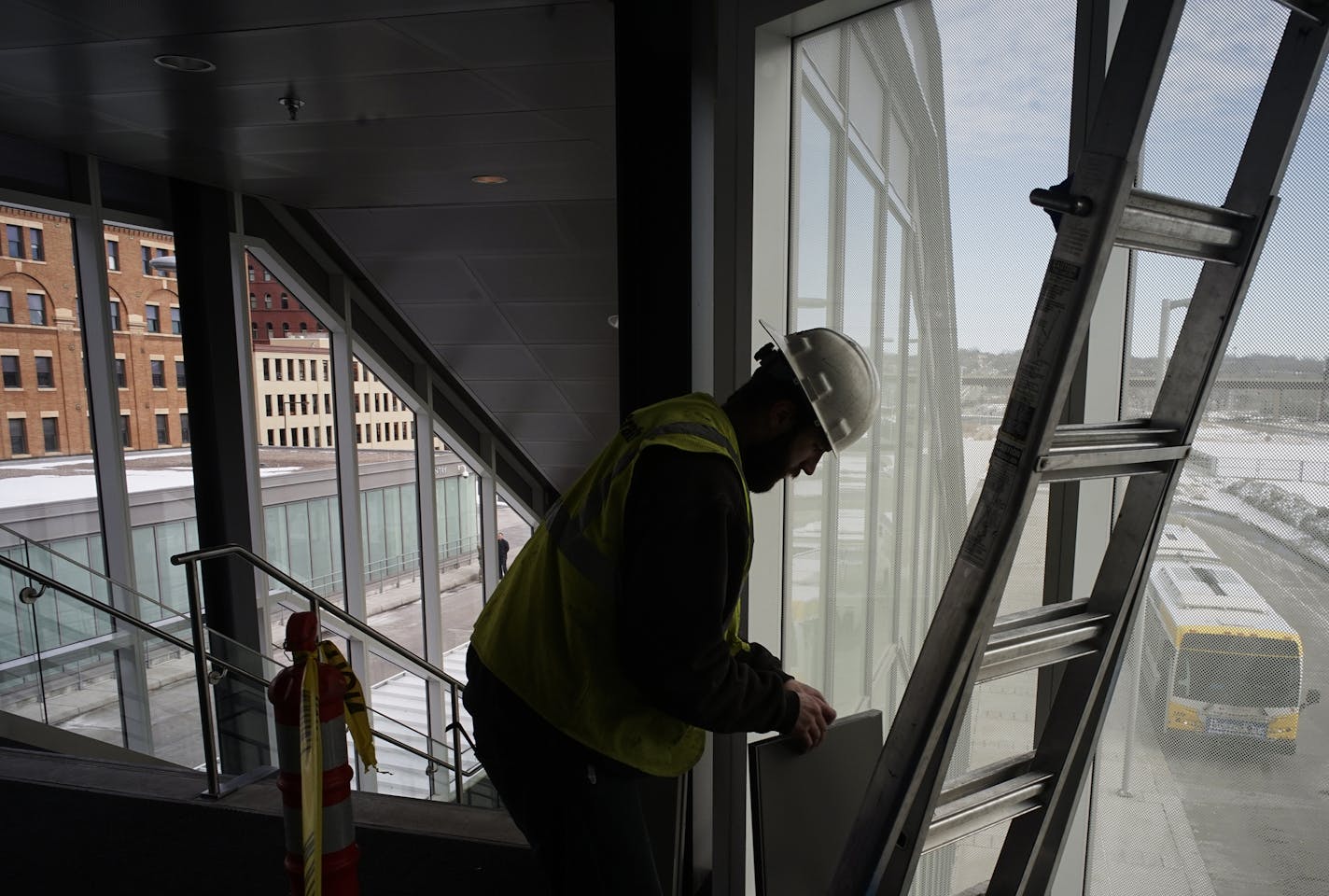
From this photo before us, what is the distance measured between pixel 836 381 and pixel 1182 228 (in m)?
0.66

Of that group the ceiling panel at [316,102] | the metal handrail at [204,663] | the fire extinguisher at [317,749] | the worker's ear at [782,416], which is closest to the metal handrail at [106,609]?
the metal handrail at [204,663]

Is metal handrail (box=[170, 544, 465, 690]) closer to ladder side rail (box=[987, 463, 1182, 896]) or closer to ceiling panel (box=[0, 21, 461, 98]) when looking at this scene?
ladder side rail (box=[987, 463, 1182, 896])

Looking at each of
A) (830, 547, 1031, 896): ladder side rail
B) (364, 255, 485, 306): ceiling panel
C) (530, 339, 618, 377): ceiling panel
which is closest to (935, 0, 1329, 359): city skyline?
(830, 547, 1031, 896): ladder side rail

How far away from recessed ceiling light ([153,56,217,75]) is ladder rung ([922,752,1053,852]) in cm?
418

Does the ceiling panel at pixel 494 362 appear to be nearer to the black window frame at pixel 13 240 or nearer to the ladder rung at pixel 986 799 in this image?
the black window frame at pixel 13 240

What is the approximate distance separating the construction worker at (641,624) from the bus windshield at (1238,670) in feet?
2.11

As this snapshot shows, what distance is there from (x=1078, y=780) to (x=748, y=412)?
85cm

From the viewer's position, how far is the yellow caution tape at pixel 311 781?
72.8 inches

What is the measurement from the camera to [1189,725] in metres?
1.46

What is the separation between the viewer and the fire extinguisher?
1.94 meters

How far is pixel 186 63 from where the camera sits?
3.84m

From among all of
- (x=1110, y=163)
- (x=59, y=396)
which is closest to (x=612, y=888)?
(x=1110, y=163)

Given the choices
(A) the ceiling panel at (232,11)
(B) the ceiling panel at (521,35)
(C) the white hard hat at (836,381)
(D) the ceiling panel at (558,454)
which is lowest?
(D) the ceiling panel at (558,454)

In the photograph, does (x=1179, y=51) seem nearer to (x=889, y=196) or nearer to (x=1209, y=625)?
(x=889, y=196)
